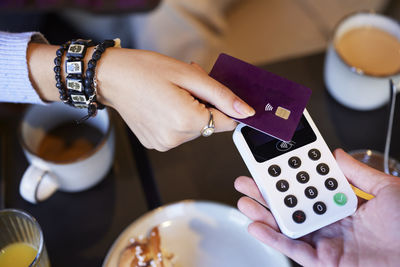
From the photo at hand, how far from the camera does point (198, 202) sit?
0.52 metres

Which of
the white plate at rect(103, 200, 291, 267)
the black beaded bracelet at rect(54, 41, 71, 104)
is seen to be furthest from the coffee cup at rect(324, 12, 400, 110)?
the black beaded bracelet at rect(54, 41, 71, 104)

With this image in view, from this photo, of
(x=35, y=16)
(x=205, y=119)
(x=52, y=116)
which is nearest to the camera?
(x=205, y=119)

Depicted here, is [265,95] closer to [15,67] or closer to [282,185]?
[282,185]

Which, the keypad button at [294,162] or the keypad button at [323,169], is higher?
the keypad button at [323,169]

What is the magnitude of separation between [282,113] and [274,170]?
69 mm

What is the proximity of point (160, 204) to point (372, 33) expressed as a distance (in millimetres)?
430

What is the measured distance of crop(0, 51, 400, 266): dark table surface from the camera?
0.53 metres

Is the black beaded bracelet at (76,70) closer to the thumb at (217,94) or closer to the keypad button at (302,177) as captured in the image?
the thumb at (217,94)

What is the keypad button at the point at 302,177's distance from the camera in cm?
46

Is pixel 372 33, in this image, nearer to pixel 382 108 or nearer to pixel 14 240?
pixel 382 108

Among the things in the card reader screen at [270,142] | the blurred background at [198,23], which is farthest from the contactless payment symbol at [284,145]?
the blurred background at [198,23]

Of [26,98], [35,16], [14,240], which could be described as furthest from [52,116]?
[35,16]

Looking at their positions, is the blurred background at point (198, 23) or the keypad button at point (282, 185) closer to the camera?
the keypad button at point (282, 185)

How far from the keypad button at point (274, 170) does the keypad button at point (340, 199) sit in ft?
0.23
